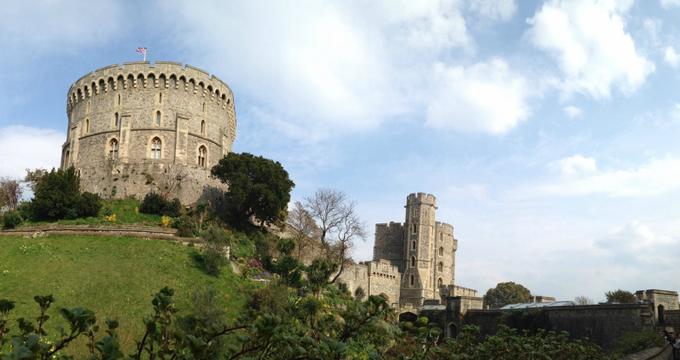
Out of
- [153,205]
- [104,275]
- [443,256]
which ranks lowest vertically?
[104,275]

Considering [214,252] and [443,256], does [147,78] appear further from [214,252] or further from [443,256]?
[443,256]

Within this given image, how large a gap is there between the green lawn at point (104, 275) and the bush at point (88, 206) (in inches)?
187

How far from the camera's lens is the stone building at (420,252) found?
68.2 meters

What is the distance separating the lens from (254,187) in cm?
4219

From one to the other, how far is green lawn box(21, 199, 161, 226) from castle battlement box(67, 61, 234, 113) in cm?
1151

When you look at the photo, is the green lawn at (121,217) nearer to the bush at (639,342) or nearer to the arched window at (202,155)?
the arched window at (202,155)

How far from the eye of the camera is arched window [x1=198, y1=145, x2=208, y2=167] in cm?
5025

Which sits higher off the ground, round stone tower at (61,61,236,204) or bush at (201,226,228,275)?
round stone tower at (61,61,236,204)

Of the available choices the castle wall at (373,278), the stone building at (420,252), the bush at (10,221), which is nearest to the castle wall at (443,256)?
the stone building at (420,252)

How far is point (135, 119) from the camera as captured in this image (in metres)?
48.7

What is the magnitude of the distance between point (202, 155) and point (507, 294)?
50.8 meters

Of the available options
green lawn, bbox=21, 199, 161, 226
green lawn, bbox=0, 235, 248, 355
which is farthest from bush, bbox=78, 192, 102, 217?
green lawn, bbox=0, 235, 248, 355

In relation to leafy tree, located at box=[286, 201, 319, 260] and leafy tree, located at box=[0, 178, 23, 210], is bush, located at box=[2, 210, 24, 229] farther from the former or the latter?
leafy tree, located at box=[286, 201, 319, 260]

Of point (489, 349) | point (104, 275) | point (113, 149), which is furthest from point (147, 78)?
point (489, 349)
